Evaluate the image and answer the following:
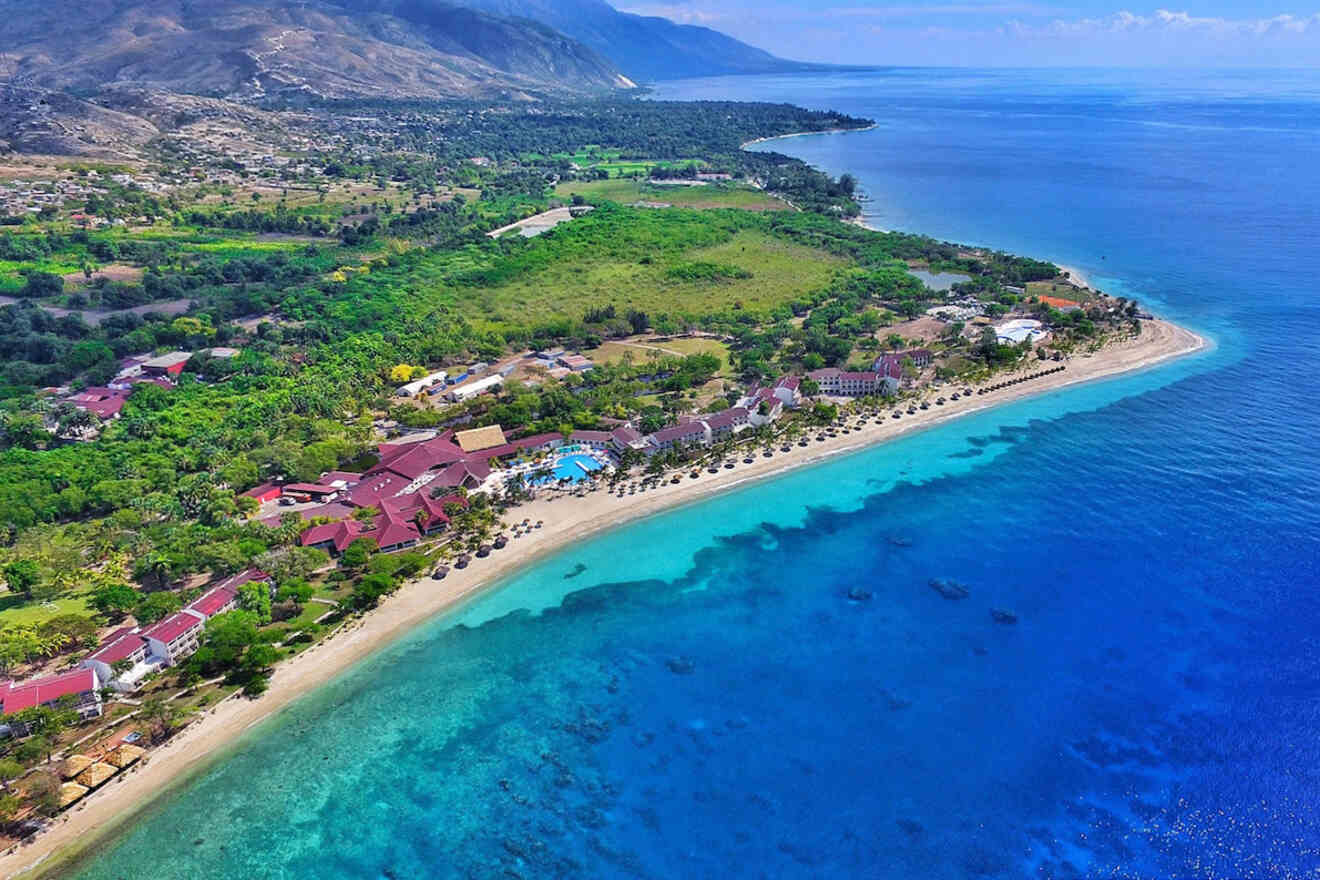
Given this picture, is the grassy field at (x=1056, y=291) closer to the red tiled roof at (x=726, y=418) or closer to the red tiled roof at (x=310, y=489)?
the red tiled roof at (x=726, y=418)

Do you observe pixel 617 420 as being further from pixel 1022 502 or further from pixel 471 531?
pixel 1022 502

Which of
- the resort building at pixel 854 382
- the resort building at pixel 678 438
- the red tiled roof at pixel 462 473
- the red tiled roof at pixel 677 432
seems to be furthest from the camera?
the resort building at pixel 854 382

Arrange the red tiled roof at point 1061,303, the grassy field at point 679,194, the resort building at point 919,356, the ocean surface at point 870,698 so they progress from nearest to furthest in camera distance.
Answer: the ocean surface at point 870,698
the resort building at point 919,356
the red tiled roof at point 1061,303
the grassy field at point 679,194

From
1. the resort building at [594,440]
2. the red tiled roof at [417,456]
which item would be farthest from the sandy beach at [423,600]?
the red tiled roof at [417,456]

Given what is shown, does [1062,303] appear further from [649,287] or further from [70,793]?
[70,793]

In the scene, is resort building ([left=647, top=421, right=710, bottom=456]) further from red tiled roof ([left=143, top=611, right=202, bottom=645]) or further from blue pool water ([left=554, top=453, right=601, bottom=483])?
red tiled roof ([left=143, top=611, right=202, bottom=645])

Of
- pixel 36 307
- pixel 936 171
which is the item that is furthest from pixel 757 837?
pixel 936 171

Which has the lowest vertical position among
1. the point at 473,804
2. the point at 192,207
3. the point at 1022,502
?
the point at 473,804

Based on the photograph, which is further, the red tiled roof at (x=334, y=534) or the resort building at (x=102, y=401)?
the resort building at (x=102, y=401)
